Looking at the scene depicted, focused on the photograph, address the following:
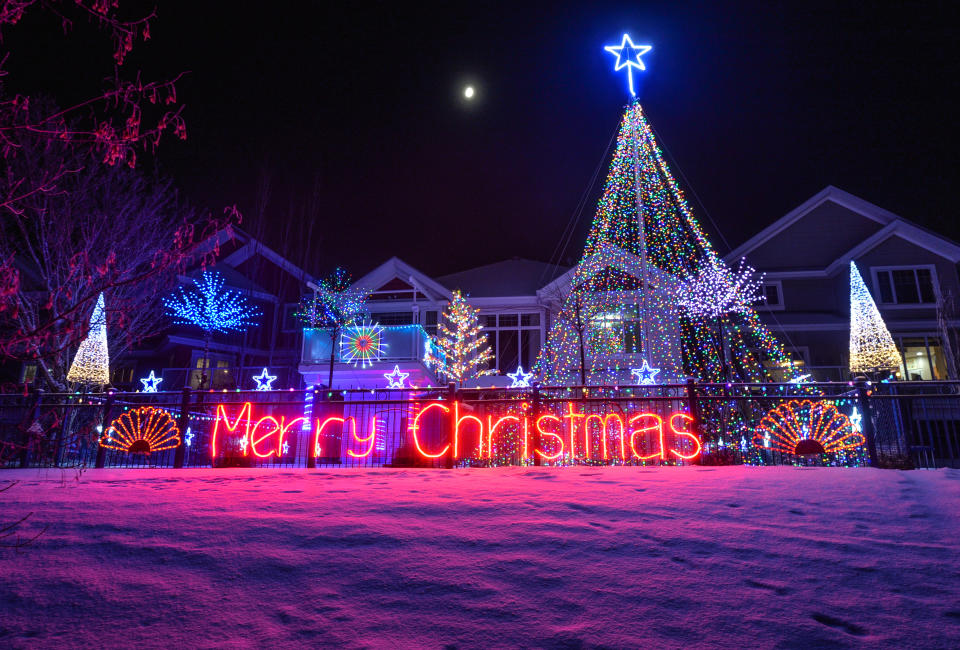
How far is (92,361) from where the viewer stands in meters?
17.3

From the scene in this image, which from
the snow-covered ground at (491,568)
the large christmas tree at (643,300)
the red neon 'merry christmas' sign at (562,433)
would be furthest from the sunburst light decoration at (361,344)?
the snow-covered ground at (491,568)

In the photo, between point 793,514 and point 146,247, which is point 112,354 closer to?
point 146,247

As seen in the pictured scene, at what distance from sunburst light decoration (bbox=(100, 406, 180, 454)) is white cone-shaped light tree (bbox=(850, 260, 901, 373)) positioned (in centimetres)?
2175

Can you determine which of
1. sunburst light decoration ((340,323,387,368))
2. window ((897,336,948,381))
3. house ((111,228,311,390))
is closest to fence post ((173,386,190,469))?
sunburst light decoration ((340,323,387,368))

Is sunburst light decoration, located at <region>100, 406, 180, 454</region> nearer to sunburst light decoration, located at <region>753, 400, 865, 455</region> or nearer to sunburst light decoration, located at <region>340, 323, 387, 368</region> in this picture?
sunburst light decoration, located at <region>340, 323, 387, 368</region>

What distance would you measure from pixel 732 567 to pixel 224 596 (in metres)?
3.55

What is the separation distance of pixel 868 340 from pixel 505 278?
1522 cm

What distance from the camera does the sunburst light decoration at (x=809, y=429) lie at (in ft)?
35.8

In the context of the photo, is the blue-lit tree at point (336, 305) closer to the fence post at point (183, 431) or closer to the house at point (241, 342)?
the house at point (241, 342)

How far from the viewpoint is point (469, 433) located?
1152 cm

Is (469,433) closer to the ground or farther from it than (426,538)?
farther from it

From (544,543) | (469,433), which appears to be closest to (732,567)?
(544,543)

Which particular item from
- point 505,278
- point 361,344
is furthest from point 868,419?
point 505,278

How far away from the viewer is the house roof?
2523 centimetres
